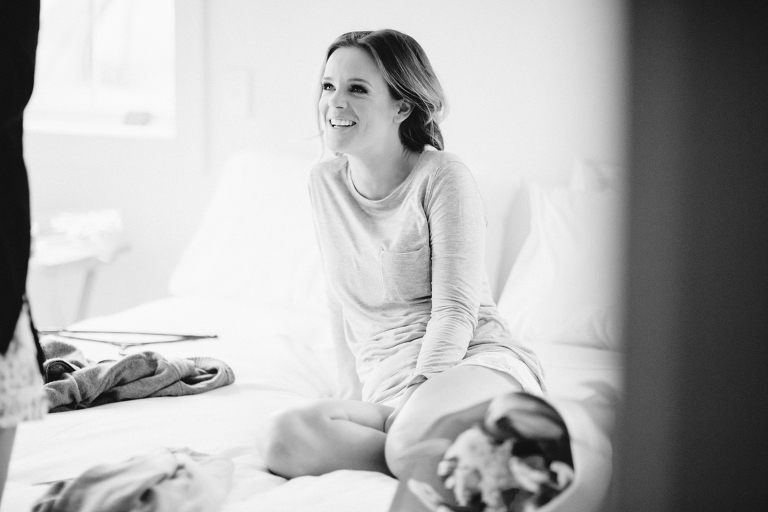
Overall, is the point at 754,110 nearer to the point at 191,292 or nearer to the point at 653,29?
the point at 653,29

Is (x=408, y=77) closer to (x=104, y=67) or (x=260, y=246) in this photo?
(x=260, y=246)

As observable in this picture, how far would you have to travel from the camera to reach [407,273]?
1344mm

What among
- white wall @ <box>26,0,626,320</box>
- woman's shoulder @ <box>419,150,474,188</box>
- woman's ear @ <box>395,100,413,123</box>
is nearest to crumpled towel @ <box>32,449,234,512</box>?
woman's shoulder @ <box>419,150,474,188</box>

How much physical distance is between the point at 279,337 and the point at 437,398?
868 millimetres

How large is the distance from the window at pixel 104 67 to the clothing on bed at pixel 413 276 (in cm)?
177

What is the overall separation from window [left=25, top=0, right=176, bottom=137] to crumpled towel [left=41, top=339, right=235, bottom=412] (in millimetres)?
1688

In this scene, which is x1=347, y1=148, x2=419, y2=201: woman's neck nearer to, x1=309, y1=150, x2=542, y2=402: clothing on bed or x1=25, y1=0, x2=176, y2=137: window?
x1=309, y1=150, x2=542, y2=402: clothing on bed

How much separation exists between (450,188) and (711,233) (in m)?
0.97

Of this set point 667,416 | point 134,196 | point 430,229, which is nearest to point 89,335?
point 430,229

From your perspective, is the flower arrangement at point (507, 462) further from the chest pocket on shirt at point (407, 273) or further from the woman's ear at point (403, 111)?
the woman's ear at point (403, 111)

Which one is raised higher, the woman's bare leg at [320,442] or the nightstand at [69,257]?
the woman's bare leg at [320,442]

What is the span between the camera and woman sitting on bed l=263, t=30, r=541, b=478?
3.83ft

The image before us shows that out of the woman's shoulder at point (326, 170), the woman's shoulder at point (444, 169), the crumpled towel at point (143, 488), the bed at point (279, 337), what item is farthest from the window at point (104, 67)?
the crumpled towel at point (143, 488)

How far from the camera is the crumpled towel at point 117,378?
1.33 m
